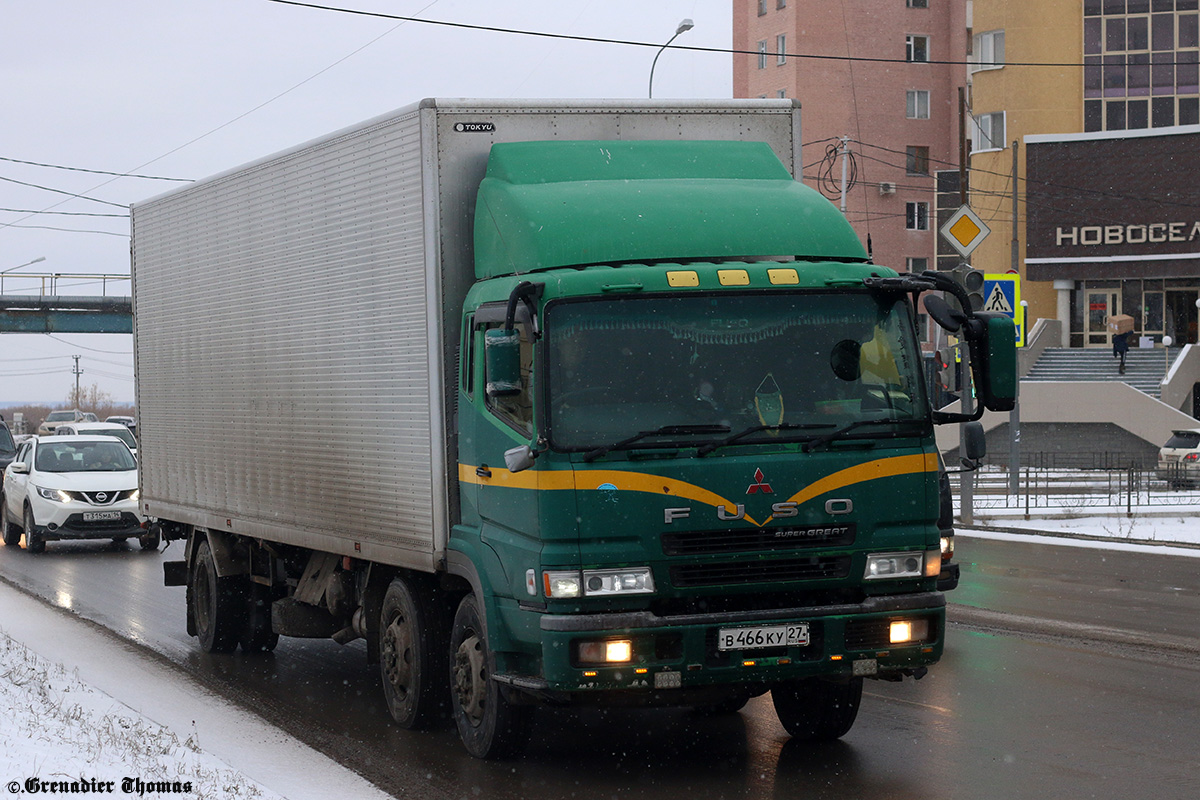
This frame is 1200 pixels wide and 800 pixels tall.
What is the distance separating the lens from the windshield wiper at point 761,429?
23.3 feet

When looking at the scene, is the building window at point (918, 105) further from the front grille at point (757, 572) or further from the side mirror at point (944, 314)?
the front grille at point (757, 572)

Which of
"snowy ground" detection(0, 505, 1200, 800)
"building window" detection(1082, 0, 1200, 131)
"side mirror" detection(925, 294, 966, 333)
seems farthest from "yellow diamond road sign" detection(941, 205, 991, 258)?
"building window" detection(1082, 0, 1200, 131)

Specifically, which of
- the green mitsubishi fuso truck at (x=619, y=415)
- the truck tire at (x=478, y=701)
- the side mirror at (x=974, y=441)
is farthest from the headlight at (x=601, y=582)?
the side mirror at (x=974, y=441)

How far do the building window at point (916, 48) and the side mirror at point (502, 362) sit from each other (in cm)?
6565

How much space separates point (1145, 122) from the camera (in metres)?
55.7

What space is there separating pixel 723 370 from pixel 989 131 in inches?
2134

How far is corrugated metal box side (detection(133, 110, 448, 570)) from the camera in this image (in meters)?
8.67

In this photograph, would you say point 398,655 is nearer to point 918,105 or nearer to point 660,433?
point 660,433

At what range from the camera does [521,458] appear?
7.08 meters

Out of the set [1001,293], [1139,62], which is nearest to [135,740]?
[1001,293]

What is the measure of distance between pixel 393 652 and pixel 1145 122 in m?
52.4

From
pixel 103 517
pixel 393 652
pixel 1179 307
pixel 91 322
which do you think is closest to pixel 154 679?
pixel 393 652

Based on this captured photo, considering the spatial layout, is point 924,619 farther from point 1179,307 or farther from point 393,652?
point 1179,307

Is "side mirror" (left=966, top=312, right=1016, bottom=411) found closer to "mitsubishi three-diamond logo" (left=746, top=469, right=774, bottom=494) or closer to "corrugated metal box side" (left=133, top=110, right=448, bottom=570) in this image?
Result: "mitsubishi three-diamond logo" (left=746, top=469, right=774, bottom=494)
